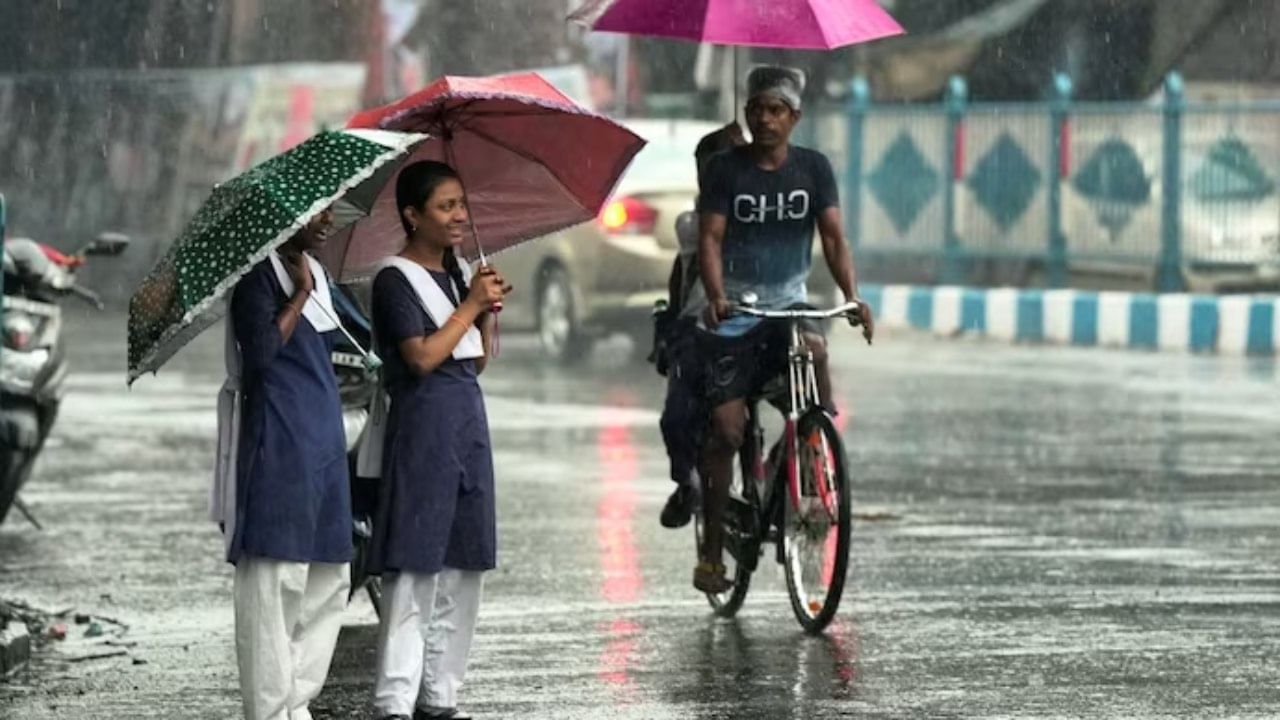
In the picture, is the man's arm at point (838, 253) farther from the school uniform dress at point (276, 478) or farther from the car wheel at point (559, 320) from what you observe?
the car wheel at point (559, 320)

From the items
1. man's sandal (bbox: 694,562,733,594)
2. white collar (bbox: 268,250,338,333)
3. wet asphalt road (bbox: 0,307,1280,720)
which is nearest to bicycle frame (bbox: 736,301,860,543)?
man's sandal (bbox: 694,562,733,594)

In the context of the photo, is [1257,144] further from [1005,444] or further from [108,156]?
[108,156]

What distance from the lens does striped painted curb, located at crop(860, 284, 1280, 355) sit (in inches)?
885

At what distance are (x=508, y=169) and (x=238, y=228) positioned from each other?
1529 mm

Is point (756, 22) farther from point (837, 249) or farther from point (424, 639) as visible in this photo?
point (424, 639)

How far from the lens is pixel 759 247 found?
383 inches

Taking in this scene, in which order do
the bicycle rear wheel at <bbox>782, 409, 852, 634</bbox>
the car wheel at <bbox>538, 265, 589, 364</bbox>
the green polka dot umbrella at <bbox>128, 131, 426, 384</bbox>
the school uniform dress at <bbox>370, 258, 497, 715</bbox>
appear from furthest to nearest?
the car wheel at <bbox>538, 265, 589, 364</bbox>
the bicycle rear wheel at <bbox>782, 409, 852, 634</bbox>
the school uniform dress at <bbox>370, 258, 497, 715</bbox>
the green polka dot umbrella at <bbox>128, 131, 426, 384</bbox>

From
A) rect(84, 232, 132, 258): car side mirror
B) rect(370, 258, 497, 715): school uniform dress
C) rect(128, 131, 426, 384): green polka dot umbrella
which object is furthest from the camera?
rect(84, 232, 132, 258): car side mirror

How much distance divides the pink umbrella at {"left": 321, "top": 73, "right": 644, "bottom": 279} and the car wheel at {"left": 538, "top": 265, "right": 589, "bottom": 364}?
12738 millimetres

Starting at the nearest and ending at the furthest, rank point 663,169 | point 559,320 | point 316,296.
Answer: point 316,296, point 663,169, point 559,320

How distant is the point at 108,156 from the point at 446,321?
23.3 meters

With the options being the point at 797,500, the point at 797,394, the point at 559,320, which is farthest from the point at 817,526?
the point at 559,320

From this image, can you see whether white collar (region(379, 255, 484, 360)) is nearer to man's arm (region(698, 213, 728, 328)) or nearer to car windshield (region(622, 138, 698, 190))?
man's arm (region(698, 213, 728, 328))

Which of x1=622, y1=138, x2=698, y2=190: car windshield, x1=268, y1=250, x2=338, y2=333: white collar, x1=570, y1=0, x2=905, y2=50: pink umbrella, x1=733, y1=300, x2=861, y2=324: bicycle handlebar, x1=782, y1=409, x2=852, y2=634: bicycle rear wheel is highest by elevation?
x1=570, y1=0, x2=905, y2=50: pink umbrella
